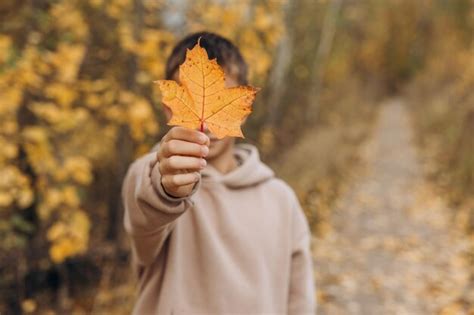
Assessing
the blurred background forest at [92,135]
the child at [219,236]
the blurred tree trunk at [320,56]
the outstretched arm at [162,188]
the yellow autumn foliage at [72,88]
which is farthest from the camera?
the blurred tree trunk at [320,56]

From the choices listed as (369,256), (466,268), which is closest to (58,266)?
(369,256)

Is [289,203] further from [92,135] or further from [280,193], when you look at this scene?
[92,135]

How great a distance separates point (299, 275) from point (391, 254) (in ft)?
12.6

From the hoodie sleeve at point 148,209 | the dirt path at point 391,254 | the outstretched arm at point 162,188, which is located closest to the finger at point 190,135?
the outstretched arm at point 162,188

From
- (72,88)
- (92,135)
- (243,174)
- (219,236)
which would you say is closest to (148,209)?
(219,236)

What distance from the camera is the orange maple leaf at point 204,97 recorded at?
74 cm

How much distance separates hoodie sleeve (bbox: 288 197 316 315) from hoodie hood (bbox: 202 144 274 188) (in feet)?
0.54

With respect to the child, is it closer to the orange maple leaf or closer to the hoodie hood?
the hoodie hood

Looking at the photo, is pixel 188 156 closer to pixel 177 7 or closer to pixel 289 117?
pixel 177 7

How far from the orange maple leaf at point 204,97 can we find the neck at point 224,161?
0.62m

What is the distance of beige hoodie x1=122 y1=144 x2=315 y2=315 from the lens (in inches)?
45.9

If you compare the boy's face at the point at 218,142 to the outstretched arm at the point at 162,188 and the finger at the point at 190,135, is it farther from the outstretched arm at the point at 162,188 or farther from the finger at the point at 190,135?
the finger at the point at 190,135

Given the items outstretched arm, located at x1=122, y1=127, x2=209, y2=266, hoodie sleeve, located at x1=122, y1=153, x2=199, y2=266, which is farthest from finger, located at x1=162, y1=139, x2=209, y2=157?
hoodie sleeve, located at x1=122, y1=153, x2=199, y2=266

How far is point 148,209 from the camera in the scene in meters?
1.02
